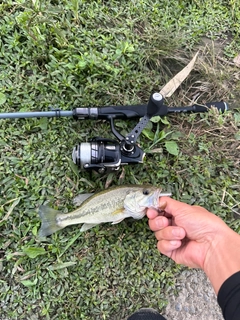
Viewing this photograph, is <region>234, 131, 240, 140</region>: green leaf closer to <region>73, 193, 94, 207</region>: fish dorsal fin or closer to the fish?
the fish

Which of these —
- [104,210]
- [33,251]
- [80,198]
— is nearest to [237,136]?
[104,210]

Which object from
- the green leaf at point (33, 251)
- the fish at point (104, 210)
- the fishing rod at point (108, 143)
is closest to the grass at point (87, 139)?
the green leaf at point (33, 251)

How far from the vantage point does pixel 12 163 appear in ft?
10.8

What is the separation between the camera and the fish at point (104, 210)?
2912 mm

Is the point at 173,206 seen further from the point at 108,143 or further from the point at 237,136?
the point at 237,136

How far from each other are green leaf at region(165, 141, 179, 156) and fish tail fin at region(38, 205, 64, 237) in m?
1.28

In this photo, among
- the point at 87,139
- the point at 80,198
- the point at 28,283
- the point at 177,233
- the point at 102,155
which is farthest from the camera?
the point at 87,139

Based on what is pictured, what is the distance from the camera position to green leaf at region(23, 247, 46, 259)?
3.11 m

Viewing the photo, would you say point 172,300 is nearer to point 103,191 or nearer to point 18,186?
point 103,191

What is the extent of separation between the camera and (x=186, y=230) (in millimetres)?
2705

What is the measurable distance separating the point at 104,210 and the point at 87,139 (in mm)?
781

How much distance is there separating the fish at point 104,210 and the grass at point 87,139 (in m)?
0.14

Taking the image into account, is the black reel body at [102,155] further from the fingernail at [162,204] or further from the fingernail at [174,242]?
the fingernail at [174,242]

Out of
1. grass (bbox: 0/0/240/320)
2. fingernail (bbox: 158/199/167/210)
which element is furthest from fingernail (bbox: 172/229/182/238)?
grass (bbox: 0/0/240/320)
